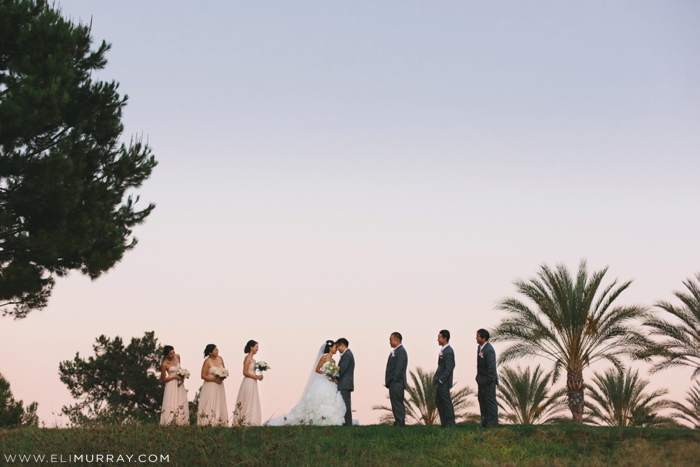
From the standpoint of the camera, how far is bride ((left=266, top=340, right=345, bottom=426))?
17.7 metres

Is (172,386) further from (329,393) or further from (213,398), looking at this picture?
(329,393)

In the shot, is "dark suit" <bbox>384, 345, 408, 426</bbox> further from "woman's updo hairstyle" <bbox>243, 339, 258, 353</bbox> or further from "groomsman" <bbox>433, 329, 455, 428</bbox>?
"woman's updo hairstyle" <bbox>243, 339, 258, 353</bbox>

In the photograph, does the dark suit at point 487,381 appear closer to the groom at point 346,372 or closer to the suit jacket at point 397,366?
the suit jacket at point 397,366

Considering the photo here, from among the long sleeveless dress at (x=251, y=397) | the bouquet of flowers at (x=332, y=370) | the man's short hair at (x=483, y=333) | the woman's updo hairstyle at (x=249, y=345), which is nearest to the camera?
the man's short hair at (x=483, y=333)

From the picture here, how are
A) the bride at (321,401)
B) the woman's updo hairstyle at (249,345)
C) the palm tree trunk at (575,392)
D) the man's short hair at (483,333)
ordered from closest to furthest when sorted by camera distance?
the man's short hair at (483,333) < the bride at (321,401) < the woman's updo hairstyle at (249,345) < the palm tree trunk at (575,392)

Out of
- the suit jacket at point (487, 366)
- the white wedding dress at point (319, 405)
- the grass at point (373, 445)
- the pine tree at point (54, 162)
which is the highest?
the pine tree at point (54, 162)

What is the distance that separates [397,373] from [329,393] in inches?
104

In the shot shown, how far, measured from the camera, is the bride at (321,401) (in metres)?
17.7

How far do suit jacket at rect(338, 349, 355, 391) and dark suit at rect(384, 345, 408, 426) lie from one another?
1.60m

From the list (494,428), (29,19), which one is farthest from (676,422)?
(29,19)

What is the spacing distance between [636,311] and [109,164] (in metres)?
17.8

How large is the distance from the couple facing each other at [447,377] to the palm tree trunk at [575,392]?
960cm

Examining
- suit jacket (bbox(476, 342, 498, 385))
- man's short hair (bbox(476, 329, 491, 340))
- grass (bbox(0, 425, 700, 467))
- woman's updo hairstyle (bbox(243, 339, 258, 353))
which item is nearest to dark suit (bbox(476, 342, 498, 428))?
suit jacket (bbox(476, 342, 498, 385))

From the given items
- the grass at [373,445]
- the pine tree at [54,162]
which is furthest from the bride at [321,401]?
the pine tree at [54,162]
